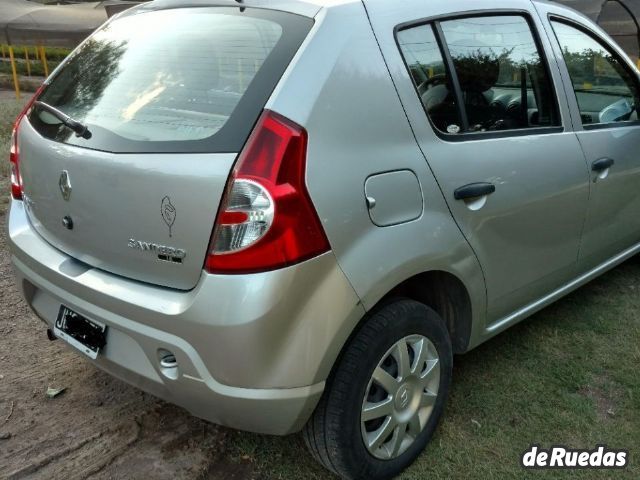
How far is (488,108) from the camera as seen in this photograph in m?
2.44

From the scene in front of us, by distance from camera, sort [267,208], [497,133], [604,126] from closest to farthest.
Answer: [267,208] < [497,133] < [604,126]

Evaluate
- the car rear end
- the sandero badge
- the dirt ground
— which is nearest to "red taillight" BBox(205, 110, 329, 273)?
the car rear end

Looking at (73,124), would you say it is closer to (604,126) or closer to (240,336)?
(240,336)

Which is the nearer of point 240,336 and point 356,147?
point 240,336

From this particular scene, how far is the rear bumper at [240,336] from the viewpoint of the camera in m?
1.68

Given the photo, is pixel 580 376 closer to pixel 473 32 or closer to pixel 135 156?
pixel 473 32

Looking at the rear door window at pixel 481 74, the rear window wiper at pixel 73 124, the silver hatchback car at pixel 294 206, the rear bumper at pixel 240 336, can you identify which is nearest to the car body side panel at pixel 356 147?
the silver hatchback car at pixel 294 206

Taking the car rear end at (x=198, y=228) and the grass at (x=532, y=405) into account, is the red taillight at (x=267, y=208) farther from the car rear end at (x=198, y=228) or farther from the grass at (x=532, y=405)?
the grass at (x=532, y=405)

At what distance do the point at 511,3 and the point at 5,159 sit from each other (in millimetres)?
5464

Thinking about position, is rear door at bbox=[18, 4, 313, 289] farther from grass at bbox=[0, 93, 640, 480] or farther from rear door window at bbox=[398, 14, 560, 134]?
grass at bbox=[0, 93, 640, 480]

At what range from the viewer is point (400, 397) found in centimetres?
211

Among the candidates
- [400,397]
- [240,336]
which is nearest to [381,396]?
[400,397]

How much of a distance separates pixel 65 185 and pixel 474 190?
141cm

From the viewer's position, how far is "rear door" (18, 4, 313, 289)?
1.75m
